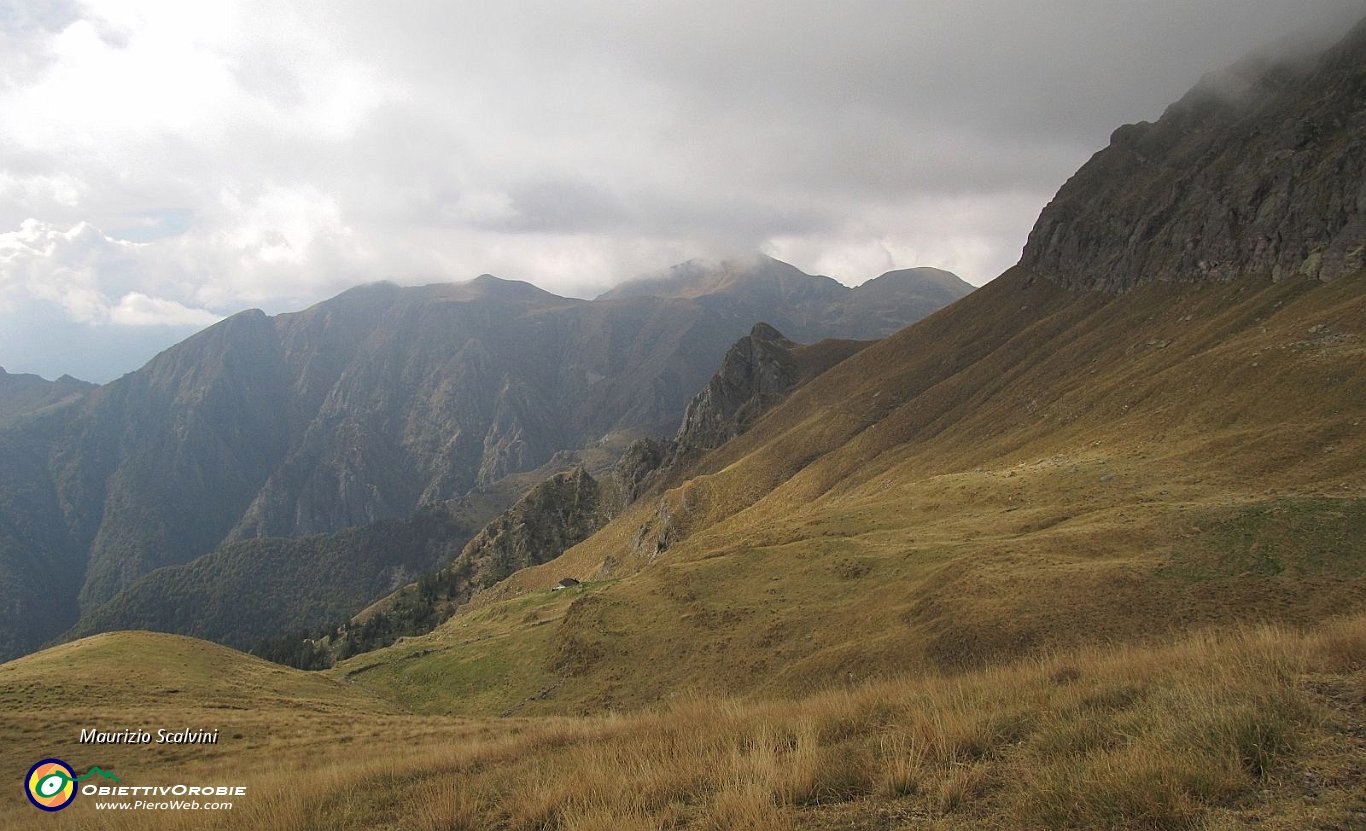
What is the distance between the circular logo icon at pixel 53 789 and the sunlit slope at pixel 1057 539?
22002 mm

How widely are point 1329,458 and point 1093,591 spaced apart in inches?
850

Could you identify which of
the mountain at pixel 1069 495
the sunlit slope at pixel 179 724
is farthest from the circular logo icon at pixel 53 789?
the mountain at pixel 1069 495

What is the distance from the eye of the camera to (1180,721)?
24.3 feet

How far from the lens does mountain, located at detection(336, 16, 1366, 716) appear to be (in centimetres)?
2536

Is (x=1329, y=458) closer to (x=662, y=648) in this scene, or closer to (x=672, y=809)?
(x=662, y=648)

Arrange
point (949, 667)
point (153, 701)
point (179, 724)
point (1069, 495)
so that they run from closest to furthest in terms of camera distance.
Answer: point (949, 667), point (179, 724), point (153, 701), point (1069, 495)

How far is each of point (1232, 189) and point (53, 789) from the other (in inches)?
5622

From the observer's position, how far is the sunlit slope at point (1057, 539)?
24562 millimetres

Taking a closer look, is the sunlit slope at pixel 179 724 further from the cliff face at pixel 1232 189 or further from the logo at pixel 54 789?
the cliff face at pixel 1232 189

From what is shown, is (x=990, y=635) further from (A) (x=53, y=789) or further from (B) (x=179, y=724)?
(B) (x=179, y=724)

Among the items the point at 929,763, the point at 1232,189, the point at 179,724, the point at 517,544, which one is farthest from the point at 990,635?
the point at 517,544

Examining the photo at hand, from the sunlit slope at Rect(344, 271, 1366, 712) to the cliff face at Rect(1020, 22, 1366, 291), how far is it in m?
7.22

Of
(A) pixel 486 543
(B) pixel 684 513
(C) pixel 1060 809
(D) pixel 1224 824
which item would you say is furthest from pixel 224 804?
(A) pixel 486 543

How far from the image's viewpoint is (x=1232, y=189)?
10331 cm
